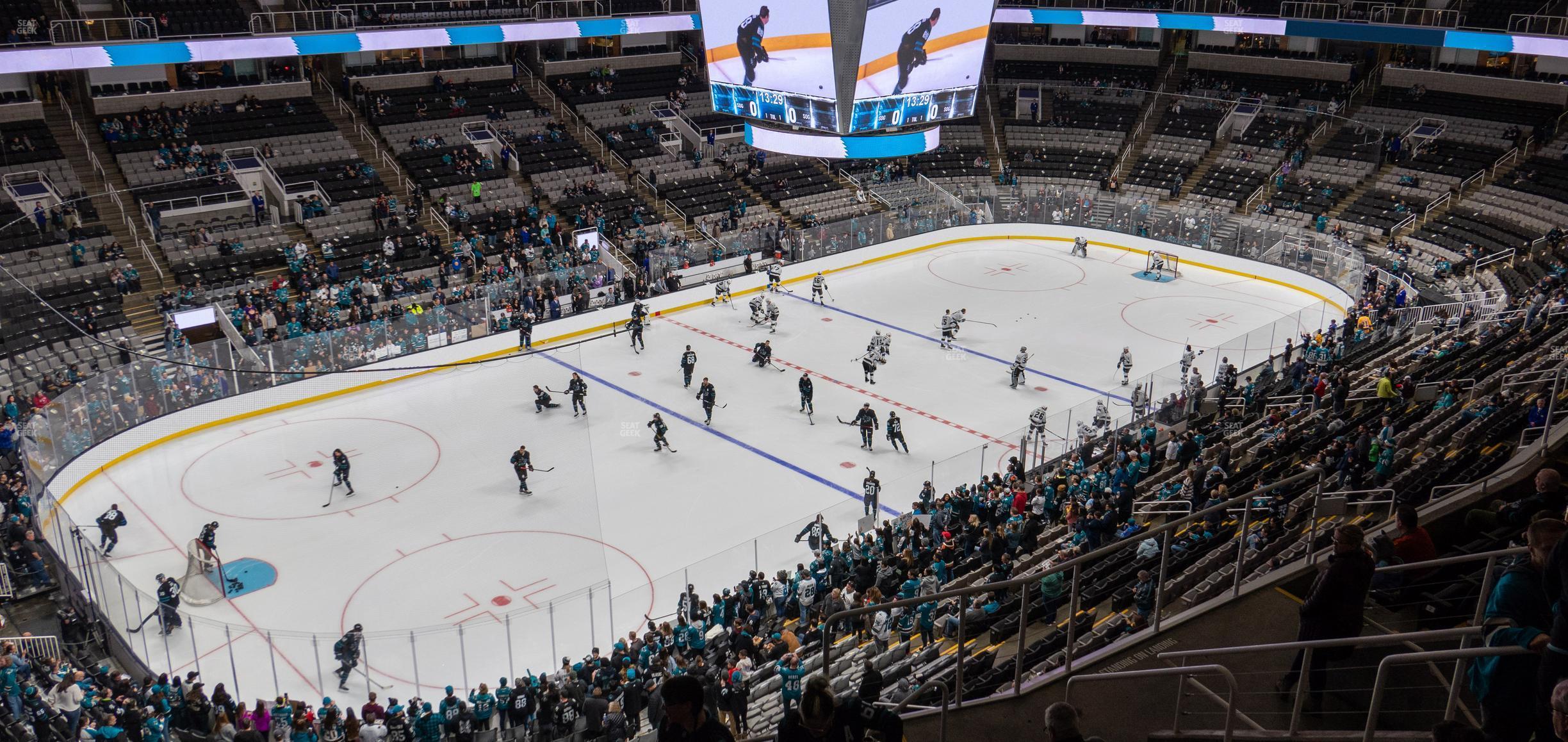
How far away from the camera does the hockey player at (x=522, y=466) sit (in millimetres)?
18656

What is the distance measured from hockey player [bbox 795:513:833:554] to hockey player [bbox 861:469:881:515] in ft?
4.94

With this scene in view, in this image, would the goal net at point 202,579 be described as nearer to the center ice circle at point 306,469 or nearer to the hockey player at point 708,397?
the center ice circle at point 306,469

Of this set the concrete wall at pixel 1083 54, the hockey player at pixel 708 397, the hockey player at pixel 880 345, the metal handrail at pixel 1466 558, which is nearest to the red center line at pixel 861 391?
the hockey player at pixel 880 345

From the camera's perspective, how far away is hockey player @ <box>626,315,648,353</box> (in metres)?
27.2

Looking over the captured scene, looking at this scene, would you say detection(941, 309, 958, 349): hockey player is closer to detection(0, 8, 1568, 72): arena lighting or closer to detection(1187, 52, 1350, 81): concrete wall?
detection(0, 8, 1568, 72): arena lighting

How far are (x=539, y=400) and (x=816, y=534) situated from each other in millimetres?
7647

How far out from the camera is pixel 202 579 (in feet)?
52.7

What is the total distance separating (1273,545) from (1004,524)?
5.47 m

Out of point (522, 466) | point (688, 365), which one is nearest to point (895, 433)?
point (688, 365)

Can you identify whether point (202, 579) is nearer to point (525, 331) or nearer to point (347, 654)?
point (347, 654)

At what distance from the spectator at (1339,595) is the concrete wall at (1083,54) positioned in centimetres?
4255

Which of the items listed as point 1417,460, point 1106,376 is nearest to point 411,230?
point 1106,376

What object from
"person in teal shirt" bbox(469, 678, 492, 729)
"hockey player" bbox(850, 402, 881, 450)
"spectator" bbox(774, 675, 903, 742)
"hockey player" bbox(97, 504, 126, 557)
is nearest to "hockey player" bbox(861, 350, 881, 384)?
"hockey player" bbox(850, 402, 881, 450)

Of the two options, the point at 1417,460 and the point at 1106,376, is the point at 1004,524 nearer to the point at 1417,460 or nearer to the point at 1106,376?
the point at 1417,460
